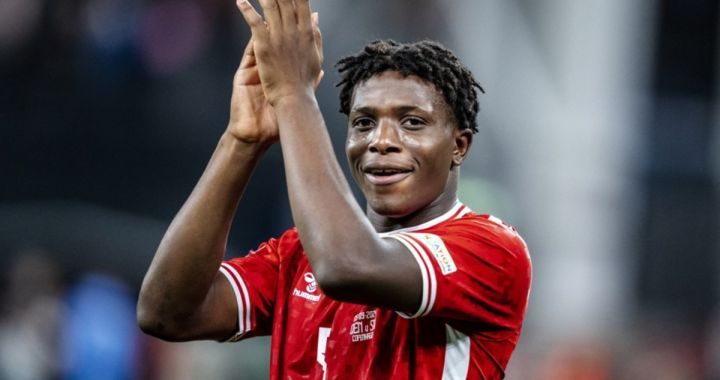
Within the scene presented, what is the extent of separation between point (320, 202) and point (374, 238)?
0.20m

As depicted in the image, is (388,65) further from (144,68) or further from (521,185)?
(521,185)

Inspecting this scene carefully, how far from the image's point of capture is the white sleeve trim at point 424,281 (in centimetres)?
397

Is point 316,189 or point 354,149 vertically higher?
point 354,149

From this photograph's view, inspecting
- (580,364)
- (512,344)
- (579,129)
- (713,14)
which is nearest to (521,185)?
(579,129)

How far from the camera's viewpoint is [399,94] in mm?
4398

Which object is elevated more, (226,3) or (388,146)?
(226,3)

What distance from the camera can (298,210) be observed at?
12.5 feet

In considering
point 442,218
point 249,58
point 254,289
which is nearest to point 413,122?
point 442,218

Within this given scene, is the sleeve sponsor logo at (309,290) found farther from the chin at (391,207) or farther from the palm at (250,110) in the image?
the palm at (250,110)

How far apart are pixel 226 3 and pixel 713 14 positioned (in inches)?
296

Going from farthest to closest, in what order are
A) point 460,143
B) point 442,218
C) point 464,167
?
point 464,167 < point 460,143 < point 442,218

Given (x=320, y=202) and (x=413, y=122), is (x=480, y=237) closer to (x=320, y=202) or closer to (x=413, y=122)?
(x=413, y=122)

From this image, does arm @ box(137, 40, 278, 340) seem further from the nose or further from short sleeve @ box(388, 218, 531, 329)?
short sleeve @ box(388, 218, 531, 329)

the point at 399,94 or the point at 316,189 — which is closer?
the point at 316,189
